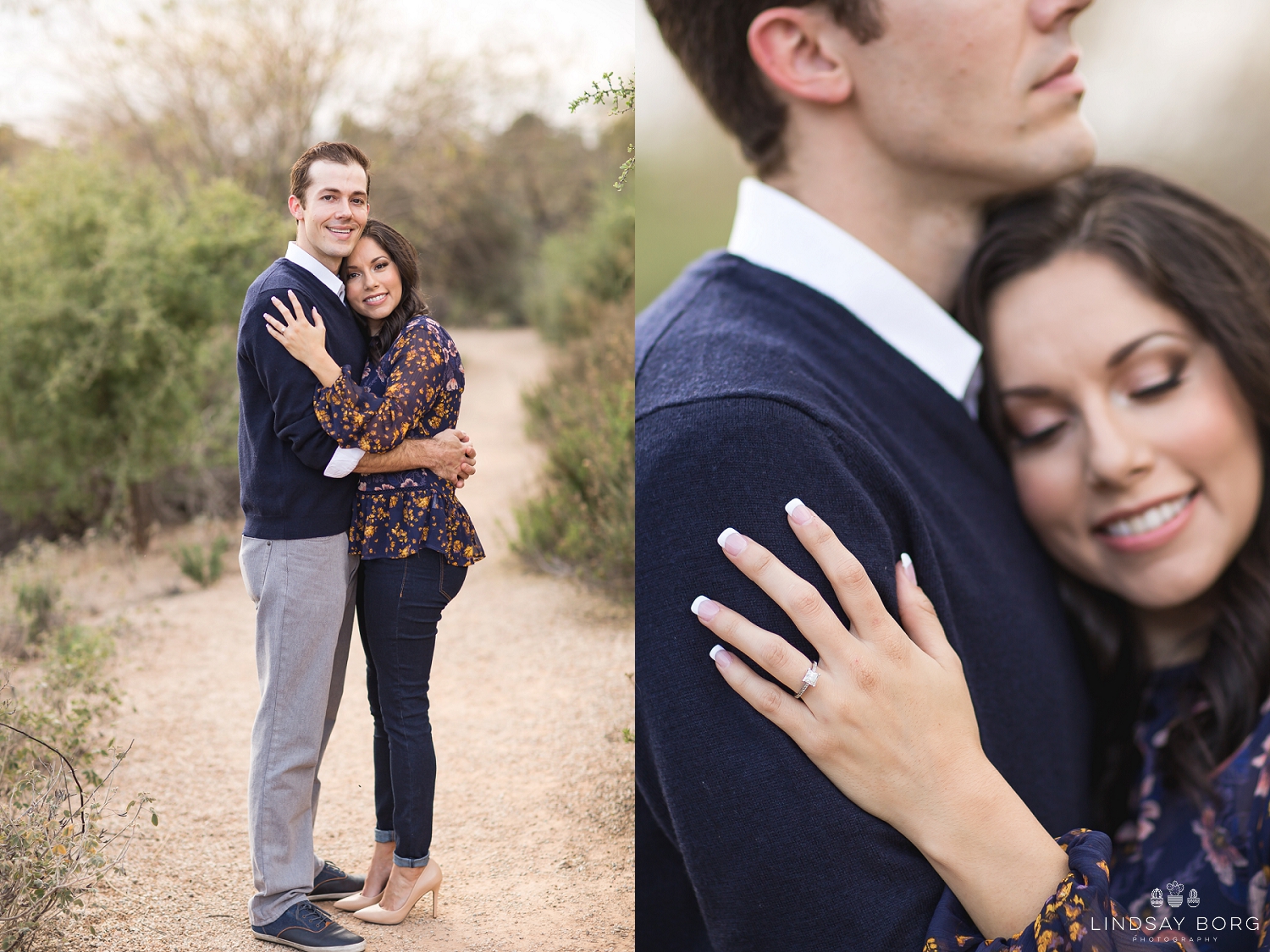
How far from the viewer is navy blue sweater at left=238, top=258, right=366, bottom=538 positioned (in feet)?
4.40

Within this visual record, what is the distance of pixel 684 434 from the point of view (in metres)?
1.12

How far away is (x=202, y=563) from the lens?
273cm

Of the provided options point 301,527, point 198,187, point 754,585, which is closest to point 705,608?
point 754,585

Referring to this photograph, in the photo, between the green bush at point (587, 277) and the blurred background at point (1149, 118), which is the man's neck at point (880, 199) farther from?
the green bush at point (587, 277)

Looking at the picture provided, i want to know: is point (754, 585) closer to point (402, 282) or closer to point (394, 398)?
point (394, 398)

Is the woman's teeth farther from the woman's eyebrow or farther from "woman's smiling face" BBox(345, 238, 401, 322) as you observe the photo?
"woman's smiling face" BBox(345, 238, 401, 322)

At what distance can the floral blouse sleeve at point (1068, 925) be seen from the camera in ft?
3.70

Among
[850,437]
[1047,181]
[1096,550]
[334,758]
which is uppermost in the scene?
[1047,181]

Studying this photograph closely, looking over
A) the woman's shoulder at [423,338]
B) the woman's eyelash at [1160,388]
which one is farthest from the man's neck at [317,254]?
the woman's eyelash at [1160,388]

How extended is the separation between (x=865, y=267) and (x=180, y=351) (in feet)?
8.26

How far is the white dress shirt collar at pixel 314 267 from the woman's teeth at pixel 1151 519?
1404 millimetres

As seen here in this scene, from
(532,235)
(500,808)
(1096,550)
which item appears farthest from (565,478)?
(532,235)

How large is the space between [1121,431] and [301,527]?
140 centimetres

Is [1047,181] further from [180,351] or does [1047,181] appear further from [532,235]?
[532,235]
